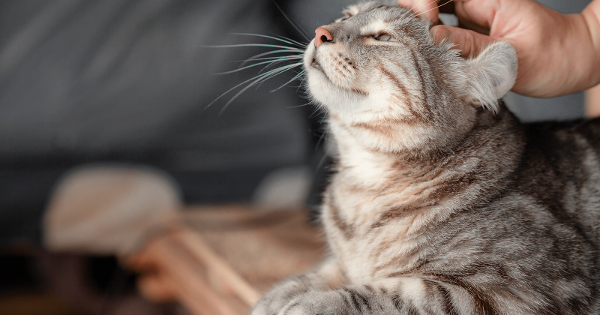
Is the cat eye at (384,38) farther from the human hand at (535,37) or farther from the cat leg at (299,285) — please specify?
the cat leg at (299,285)

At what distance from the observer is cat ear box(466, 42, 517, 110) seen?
2.25 ft

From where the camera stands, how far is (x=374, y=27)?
32.1 inches

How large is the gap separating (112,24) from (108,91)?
0.71 feet

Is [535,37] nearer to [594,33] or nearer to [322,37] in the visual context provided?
[594,33]

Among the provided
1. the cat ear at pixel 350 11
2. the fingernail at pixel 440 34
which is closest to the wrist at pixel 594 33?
the fingernail at pixel 440 34

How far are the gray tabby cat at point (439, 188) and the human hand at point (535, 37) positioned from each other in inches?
1.4

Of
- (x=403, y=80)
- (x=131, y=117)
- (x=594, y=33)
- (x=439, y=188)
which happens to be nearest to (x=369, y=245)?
(x=439, y=188)

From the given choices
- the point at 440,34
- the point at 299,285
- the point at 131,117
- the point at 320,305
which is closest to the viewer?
the point at 320,305

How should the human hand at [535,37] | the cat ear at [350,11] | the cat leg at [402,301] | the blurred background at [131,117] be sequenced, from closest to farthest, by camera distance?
the cat leg at [402,301]
the human hand at [535,37]
the cat ear at [350,11]
the blurred background at [131,117]

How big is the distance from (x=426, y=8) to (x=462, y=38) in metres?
0.08

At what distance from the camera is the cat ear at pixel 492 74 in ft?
2.25

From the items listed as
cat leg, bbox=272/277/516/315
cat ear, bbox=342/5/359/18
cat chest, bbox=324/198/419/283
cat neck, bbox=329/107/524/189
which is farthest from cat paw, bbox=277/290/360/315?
cat ear, bbox=342/5/359/18

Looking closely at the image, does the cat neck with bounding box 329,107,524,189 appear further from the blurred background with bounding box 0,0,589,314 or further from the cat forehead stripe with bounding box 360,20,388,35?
the blurred background with bounding box 0,0,589,314

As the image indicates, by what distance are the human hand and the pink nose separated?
0.49 feet
